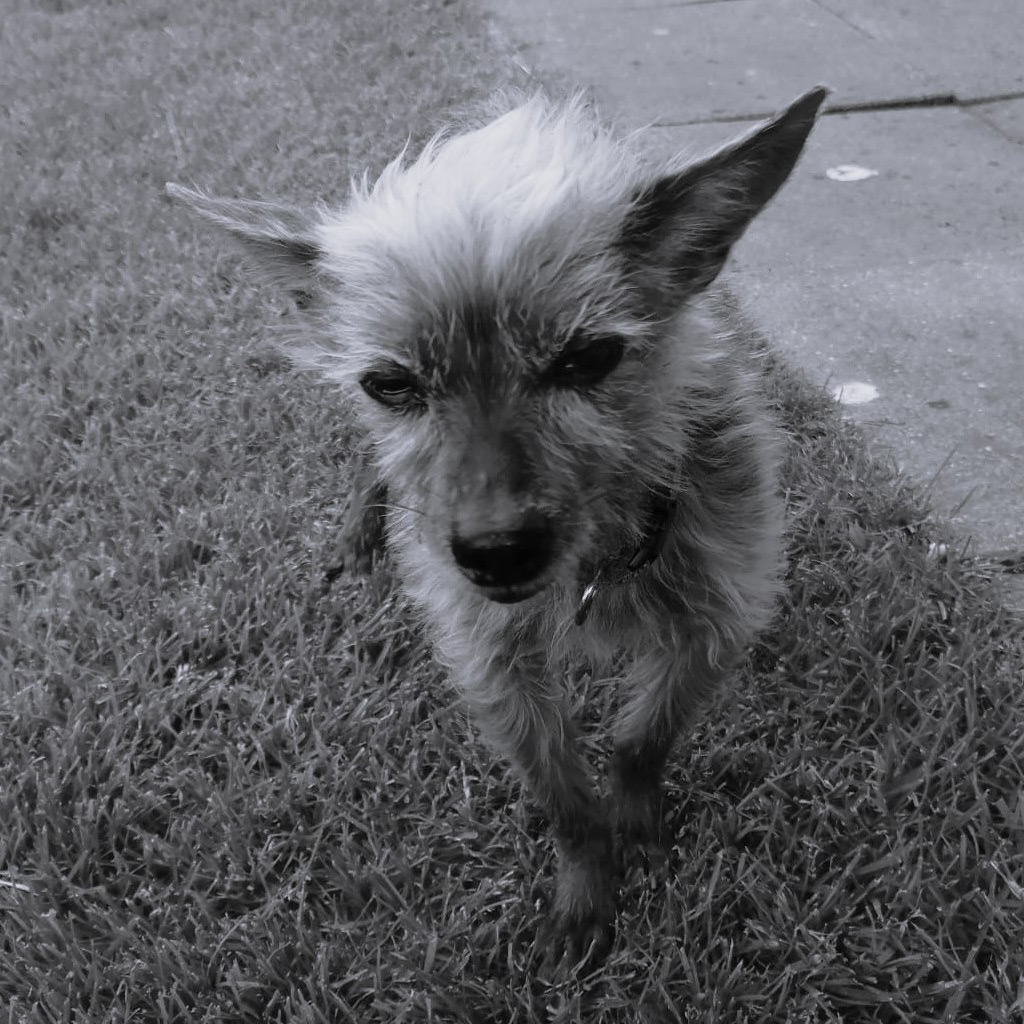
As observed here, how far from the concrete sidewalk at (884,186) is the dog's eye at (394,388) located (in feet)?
5.72

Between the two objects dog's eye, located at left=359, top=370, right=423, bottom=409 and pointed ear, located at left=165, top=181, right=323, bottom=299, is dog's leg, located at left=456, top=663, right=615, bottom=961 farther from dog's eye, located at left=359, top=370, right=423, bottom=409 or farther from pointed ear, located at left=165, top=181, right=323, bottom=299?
pointed ear, located at left=165, top=181, right=323, bottom=299

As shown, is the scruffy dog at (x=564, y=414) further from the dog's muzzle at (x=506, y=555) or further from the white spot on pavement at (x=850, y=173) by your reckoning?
the white spot on pavement at (x=850, y=173)

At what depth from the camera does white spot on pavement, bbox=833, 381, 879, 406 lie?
344 centimetres

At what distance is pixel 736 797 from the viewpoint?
2.36m

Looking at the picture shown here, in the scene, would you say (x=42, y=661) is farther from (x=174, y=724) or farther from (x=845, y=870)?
(x=845, y=870)

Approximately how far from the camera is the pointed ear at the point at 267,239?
2178 mm

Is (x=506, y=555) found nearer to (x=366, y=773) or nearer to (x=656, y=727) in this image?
(x=656, y=727)

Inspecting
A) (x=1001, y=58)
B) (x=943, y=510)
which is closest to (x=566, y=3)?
(x=1001, y=58)

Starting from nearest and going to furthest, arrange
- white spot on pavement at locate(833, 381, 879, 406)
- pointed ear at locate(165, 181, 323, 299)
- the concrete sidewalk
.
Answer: pointed ear at locate(165, 181, 323, 299) → the concrete sidewalk → white spot on pavement at locate(833, 381, 879, 406)

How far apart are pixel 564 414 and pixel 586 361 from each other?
0.40ft

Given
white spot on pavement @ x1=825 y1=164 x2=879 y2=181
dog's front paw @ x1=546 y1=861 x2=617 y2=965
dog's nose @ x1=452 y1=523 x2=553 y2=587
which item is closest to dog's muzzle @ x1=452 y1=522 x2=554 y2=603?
dog's nose @ x1=452 y1=523 x2=553 y2=587

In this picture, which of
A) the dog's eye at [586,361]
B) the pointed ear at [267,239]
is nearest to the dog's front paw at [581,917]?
the dog's eye at [586,361]

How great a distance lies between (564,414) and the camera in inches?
72.5

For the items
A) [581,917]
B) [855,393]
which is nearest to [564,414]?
[581,917]
